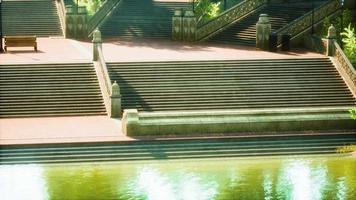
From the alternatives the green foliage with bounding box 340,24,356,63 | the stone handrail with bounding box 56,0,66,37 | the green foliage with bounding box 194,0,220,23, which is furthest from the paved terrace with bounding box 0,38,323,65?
the green foliage with bounding box 194,0,220,23

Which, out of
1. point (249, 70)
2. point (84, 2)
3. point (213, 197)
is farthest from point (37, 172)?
point (84, 2)

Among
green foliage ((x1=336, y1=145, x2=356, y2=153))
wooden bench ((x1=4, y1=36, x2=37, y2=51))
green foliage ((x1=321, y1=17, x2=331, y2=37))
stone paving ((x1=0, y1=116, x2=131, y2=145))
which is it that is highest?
green foliage ((x1=321, y1=17, x2=331, y2=37))

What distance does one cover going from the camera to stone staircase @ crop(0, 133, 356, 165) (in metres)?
31.8

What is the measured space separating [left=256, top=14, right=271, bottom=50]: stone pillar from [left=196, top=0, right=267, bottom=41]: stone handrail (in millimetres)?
4626

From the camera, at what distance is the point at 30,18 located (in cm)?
5425

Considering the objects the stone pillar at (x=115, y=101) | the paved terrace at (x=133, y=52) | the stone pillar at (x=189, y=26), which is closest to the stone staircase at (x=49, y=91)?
the stone pillar at (x=115, y=101)

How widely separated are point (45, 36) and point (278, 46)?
14595 mm

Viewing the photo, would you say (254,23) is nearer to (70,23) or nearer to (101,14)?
(101,14)

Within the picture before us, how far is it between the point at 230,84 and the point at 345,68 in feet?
19.6

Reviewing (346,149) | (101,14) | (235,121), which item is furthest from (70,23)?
(346,149)

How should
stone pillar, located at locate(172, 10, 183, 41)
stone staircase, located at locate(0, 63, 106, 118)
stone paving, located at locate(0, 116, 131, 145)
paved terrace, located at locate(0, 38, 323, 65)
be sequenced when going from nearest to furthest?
stone paving, located at locate(0, 116, 131, 145)
stone staircase, located at locate(0, 63, 106, 118)
paved terrace, located at locate(0, 38, 323, 65)
stone pillar, located at locate(172, 10, 183, 41)

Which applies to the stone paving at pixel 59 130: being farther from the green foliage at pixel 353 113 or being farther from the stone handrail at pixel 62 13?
the stone handrail at pixel 62 13

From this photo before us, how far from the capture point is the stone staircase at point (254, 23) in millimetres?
50719

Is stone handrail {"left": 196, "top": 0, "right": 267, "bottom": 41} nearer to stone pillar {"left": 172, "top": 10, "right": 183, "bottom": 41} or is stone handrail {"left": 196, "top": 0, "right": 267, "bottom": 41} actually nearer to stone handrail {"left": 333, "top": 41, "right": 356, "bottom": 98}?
stone pillar {"left": 172, "top": 10, "right": 183, "bottom": 41}
